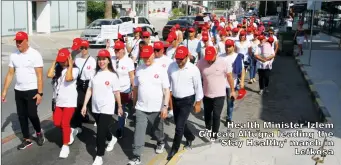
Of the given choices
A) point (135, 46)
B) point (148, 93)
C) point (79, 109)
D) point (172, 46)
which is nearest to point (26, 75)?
point (79, 109)

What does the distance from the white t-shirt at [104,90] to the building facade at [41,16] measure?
2275cm

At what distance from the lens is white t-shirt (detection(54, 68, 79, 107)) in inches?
249

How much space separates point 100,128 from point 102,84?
2.10ft

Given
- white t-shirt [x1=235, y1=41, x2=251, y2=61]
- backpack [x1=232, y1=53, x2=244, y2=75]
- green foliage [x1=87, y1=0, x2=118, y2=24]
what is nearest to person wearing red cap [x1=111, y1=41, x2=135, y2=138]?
backpack [x1=232, y1=53, x2=244, y2=75]

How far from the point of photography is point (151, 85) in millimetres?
5910

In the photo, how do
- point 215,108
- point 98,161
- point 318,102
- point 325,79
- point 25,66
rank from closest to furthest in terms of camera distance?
point 98,161
point 25,66
point 215,108
point 318,102
point 325,79

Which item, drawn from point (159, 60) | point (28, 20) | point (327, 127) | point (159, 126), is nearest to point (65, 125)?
point (159, 126)

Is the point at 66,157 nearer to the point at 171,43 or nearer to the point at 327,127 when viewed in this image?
the point at 171,43

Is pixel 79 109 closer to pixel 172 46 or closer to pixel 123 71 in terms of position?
pixel 123 71

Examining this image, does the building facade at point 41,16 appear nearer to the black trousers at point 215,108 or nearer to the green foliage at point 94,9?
the green foliage at point 94,9

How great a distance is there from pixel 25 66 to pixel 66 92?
0.79 meters

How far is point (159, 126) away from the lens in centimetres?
654

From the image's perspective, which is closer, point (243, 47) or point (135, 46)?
point (135, 46)

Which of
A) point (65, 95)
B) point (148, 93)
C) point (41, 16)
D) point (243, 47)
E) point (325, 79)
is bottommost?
point (325, 79)
